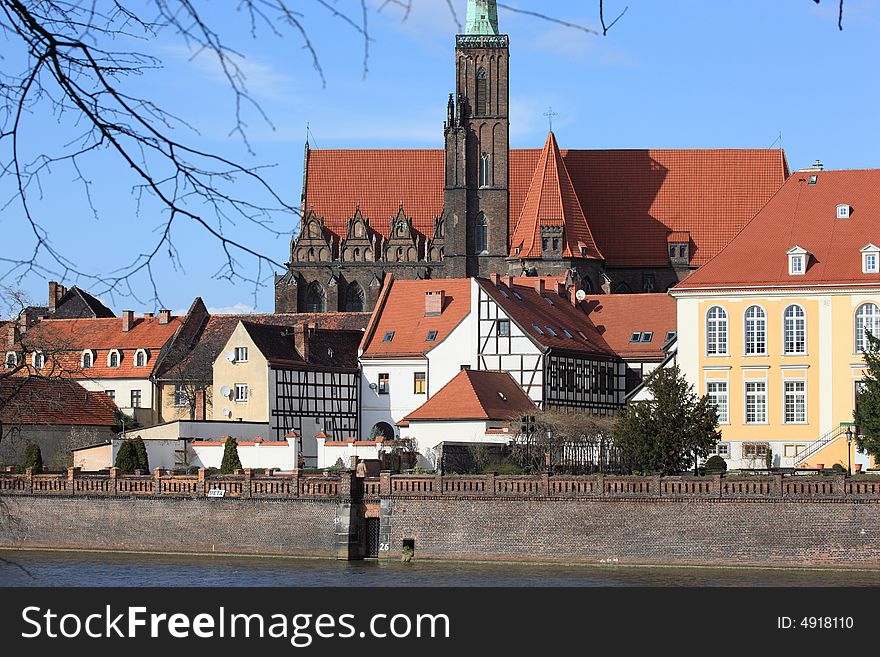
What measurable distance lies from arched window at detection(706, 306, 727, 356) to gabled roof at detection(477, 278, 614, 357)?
814cm

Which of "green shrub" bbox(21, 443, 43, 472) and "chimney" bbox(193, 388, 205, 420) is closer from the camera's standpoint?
"green shrub" bbox(21, 443, 43, 472)

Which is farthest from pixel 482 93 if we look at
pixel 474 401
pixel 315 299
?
pixel 474 401

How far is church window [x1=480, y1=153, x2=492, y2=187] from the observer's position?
307 feet

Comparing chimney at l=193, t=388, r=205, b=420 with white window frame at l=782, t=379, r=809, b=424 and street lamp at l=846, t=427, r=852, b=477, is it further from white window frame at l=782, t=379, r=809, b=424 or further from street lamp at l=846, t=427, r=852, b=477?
street lamp at l=846, t=427, r=852, b=477

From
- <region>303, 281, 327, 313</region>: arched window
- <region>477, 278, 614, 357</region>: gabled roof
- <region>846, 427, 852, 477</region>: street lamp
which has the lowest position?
<region>846, 427, 852, 477</region>: street lamp

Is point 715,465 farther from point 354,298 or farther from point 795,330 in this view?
point 354,298

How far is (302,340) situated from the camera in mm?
72312

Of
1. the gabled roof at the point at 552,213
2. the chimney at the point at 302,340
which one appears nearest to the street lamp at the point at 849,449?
the chimney at the point at 302,340

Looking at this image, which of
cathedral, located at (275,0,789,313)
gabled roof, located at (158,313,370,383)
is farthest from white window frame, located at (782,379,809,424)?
cathedral, located at (275,0,789,313)

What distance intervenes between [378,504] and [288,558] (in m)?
2.82

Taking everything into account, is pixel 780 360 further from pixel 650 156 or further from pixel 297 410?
pixel 650 156
